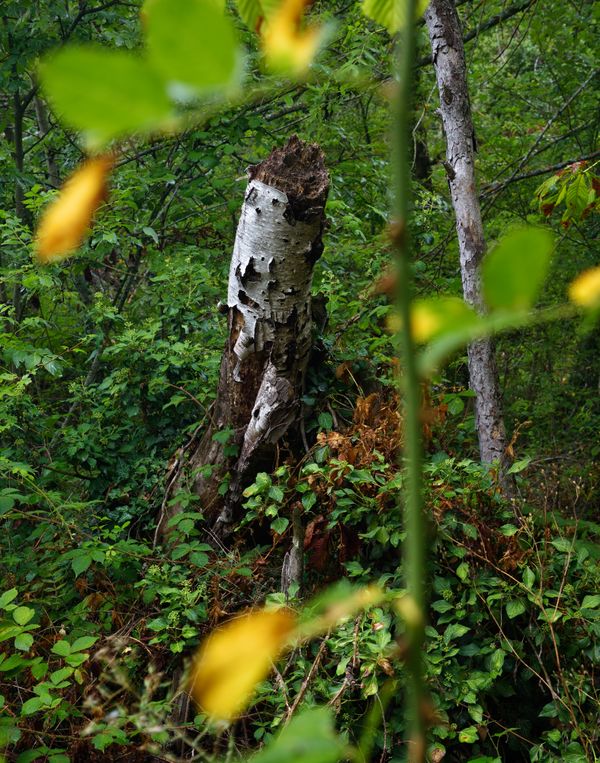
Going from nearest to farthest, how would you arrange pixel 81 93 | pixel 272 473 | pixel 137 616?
pixel 81 93
pixel 137 616
pixel 272 473

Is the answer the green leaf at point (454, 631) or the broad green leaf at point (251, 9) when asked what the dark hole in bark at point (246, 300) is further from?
the broad green leaf at point (251, 9)

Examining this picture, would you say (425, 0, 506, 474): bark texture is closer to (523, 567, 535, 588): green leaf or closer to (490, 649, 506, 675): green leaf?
(523, 567, 535, 588): green leaf

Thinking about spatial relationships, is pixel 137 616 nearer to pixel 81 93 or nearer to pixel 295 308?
pixel 295 308

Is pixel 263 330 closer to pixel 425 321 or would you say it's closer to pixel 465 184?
pixel 465 184

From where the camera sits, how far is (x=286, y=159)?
295 cm

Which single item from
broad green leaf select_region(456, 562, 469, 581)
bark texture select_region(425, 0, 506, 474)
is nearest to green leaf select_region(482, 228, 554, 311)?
broad green leaf select_region(456, 562, 469, 581)

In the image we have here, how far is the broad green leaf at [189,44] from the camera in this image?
8.8 inches

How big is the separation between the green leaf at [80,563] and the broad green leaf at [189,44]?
267cm

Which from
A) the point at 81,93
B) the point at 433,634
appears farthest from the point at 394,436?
the point at 81,93

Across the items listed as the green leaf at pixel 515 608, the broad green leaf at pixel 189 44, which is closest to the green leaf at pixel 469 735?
the green leaf at pixel 515 608

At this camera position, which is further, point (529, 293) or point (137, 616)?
point (137, 616)

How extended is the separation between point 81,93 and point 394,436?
287cm

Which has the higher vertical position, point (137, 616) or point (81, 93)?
point (81, 93)

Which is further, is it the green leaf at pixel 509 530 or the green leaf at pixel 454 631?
the green leaf at pixel 509 530
